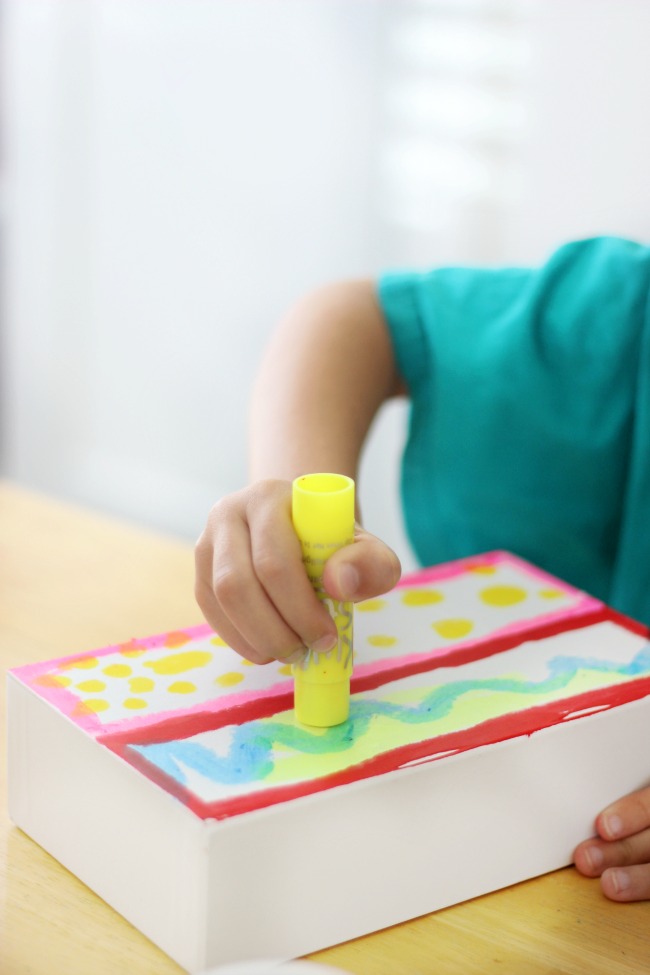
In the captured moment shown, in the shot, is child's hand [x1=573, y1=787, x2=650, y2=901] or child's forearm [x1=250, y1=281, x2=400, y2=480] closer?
child's hand [x1=573, y1=787, x2=650, y2=901]

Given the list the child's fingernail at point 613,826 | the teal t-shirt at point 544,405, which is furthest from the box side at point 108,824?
the teal t-shirt at point 544,405

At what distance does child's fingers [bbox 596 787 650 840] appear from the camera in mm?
594

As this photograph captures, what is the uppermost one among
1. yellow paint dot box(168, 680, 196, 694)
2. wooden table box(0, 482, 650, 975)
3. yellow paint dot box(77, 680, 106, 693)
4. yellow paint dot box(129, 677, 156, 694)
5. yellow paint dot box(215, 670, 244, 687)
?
yellow paint dot box(77, 680, 106, 693)

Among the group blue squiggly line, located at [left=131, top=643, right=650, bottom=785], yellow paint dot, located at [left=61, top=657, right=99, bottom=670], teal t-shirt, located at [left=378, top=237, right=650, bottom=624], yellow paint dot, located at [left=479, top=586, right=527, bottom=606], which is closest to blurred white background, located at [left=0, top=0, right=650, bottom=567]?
teal t-shirt, located at [left=378, top=237, right=650, bottom=624]

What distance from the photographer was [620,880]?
0.57 metres

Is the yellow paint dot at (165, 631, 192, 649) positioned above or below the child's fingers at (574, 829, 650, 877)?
above

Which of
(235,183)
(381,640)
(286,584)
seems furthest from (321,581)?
(235,183)

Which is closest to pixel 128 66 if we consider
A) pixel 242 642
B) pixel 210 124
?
pixel 210 124

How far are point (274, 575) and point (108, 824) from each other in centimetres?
13

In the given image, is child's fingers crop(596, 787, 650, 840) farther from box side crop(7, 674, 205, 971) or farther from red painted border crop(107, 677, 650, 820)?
box side crop(7, 674, 205, 971)

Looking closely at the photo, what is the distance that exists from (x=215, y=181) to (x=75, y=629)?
3.61ft

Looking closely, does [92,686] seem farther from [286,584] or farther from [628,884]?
[628,884]

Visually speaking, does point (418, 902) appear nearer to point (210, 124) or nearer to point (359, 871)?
point (359, 871)

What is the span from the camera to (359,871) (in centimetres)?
52
